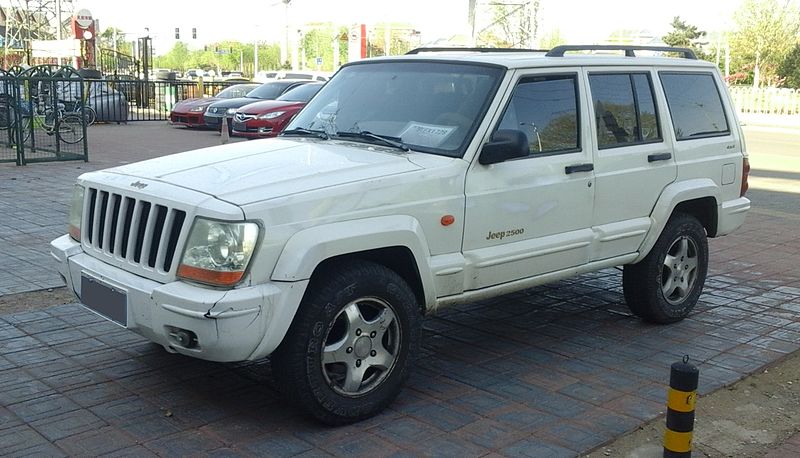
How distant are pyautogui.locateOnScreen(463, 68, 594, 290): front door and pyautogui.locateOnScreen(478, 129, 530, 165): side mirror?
2.9 inches

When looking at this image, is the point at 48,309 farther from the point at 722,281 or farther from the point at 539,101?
the point at 722,281

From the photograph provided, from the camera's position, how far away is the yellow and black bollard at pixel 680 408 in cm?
383

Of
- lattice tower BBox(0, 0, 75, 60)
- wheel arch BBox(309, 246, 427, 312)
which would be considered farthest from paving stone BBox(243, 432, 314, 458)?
lattice tower BBox(0, 0, 75, 60)

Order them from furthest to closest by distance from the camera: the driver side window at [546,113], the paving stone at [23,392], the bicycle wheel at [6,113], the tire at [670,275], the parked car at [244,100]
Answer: the parked car at [244,100], the bicycle wheel at [6,113], the tire at [670,275], the driver side window at [546,113], the paving stone at [23,392]

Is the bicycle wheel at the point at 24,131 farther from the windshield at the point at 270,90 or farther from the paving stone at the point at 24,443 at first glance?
the paving stone at the point at 24,443

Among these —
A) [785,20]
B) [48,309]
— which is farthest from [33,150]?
[785,20]

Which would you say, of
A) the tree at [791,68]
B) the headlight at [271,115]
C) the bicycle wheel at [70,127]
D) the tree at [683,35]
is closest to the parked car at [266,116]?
the headlight at [271,115]

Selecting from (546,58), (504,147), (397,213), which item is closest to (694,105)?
(546,58)

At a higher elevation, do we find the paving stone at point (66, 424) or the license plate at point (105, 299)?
the license plate at point (105, 299)

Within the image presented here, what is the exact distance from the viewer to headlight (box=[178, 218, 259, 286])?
13.6 ft

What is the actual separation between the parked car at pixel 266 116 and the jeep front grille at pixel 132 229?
13957 millimetres

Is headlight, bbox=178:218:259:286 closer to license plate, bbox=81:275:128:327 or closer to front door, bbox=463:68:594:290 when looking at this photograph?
license plate, bbox=81:275:128:327

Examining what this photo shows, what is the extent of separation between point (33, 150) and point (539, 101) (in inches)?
505

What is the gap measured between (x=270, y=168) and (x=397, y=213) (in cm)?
72
